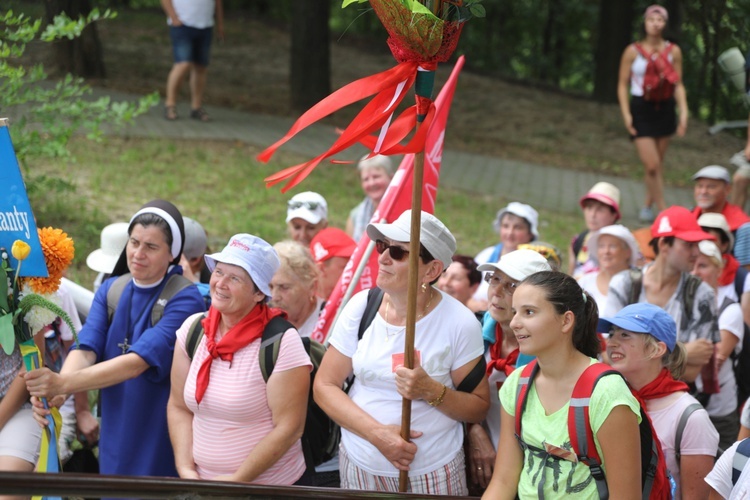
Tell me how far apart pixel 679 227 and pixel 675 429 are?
5.77 ft

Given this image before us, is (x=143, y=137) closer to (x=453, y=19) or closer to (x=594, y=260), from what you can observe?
(x=594, y=260)

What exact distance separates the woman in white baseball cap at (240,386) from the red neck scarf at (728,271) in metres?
3.04

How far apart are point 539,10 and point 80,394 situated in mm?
19990

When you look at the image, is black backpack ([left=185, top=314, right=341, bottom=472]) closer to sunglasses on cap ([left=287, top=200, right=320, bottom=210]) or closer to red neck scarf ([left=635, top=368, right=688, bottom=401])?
red neck scarf ([left=635, top=368, right=688, bottom=401])

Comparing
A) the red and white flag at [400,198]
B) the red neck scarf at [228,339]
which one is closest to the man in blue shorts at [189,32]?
the red and white flag at [400,198]

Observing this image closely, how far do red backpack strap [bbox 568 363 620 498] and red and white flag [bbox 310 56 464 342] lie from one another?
2.07 m

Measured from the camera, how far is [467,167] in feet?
41.1

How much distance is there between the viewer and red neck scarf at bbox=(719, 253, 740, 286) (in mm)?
5738

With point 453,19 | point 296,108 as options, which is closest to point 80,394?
point 453,19

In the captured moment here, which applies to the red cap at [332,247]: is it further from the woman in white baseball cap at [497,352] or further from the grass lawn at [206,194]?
the grass lawn at [206,194]

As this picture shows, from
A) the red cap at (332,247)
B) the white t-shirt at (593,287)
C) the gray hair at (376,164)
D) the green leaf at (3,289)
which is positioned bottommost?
the white t-shirt at (593,287)

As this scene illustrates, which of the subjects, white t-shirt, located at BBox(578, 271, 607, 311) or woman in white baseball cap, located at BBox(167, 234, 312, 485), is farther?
white t-shirt, located at BBox(578, 271, 607, 311)

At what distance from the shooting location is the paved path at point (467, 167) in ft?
36.4

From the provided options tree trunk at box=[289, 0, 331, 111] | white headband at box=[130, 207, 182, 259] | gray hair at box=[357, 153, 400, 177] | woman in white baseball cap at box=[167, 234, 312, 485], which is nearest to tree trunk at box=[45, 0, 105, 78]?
tree trunk at box=[289, 0, 331, 111]
